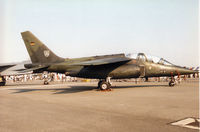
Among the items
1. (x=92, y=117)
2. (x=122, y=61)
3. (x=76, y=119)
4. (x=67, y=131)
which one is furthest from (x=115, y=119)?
(x=122, y=61)

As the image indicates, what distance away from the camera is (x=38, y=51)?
16828 millimetres

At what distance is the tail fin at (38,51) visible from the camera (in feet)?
54.9

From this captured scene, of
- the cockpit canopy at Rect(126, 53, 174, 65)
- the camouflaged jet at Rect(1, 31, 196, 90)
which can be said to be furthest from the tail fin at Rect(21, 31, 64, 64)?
the cockpit canopy at Rect(126, 53, 174, 65)

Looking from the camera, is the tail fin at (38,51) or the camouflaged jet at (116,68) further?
the tail fin at (38,51)

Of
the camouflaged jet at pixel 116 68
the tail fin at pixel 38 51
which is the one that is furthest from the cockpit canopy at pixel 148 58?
the tail fin at pixel 38 51

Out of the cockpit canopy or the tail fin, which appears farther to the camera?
the tail fin

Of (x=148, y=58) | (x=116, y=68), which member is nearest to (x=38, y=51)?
(x=116, y=68)

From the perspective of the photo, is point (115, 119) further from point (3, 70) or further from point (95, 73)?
point (3, 70)

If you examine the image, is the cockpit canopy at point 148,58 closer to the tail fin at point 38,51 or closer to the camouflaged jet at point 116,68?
the camouflaged jet at point 116,68

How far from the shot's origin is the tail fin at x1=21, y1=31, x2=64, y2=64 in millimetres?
16747

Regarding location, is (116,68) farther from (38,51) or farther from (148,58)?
(38,51)

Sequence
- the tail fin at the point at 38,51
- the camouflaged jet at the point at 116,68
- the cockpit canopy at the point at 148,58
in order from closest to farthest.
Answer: the camouflaged jet at the point at 116,68
the cockpit canopy at the point at 148,58
the tail fin at the point at 38,51

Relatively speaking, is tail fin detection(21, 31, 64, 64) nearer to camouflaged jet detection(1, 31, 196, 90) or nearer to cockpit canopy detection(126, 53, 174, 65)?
camouflaged jet detection(1, 31, 196, 90)

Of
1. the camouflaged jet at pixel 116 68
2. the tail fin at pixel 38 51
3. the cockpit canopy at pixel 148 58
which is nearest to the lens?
the camouflaged jet at pixel 116 68
